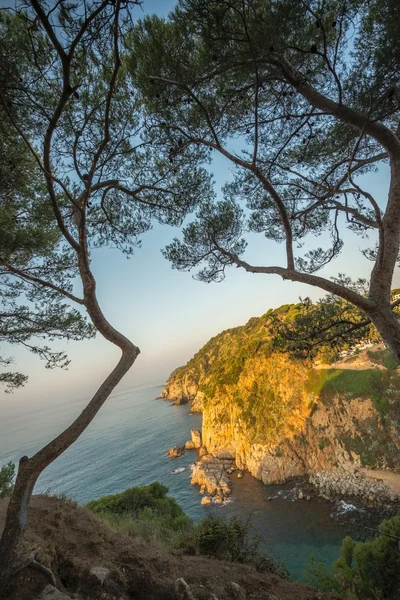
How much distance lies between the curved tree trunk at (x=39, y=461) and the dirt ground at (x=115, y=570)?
0.20 m

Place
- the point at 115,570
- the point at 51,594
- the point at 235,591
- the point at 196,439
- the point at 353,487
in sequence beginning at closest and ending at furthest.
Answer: the point at 51,594 → the point at 115,570 → the point at 235,591 → the point at 353,487 → the point at 196,439

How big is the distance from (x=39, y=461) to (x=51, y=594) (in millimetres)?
1191

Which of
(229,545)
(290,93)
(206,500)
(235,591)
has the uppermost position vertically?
(290,93)

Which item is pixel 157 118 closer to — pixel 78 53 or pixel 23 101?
pixel 78 53

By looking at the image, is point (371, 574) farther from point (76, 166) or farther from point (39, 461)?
point (76, 166)

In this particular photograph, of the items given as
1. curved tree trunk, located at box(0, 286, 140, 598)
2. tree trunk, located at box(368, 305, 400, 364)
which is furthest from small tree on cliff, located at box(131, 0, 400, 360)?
curved tree trunk, located at box(0, 286, 140, 598)

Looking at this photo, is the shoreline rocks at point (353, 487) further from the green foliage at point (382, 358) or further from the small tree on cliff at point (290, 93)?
the small tree on cliff at point (290, 93)

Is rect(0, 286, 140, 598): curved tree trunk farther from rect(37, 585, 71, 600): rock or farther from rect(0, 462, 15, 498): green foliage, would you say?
rect(0, 462, 15, 498): green foliage

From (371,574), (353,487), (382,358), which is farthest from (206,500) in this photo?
(382,358)

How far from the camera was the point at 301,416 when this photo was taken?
22.9 metres

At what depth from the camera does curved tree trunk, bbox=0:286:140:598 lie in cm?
272

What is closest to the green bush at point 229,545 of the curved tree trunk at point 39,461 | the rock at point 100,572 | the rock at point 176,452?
the rock at point 100,572

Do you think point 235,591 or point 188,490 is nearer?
point 235,591

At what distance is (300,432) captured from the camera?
22344 millimetres
